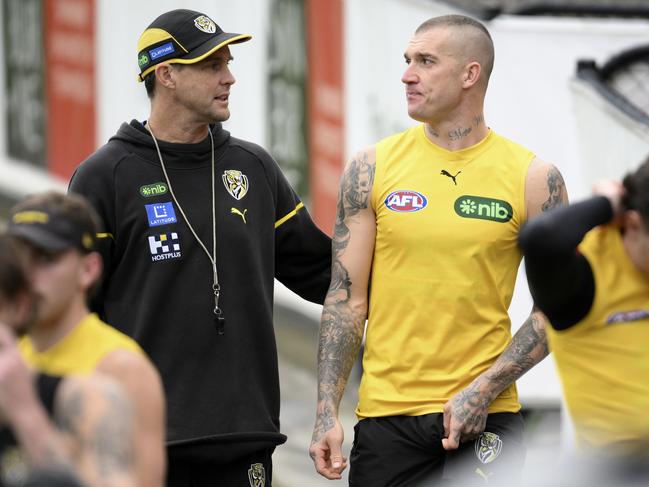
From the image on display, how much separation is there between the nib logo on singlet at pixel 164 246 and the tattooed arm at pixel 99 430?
1.88 metres

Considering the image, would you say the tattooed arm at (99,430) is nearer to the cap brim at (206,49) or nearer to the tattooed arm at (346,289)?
the tattooed arm at (346,289)

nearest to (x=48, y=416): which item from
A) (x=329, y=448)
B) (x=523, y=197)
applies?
(x=329, y=448)

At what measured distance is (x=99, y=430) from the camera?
4.08 meters

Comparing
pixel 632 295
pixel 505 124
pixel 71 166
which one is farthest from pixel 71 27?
pixel 632 295

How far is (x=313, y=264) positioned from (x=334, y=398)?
0.69 m

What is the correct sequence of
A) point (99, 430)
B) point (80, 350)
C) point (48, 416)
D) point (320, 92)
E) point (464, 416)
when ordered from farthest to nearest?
1. point (320, 92)
2. point (464, 416)
3. point (80, 350)
4. point (48, 416)
5. point (99, 430)

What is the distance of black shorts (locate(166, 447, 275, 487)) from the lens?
6051 mm

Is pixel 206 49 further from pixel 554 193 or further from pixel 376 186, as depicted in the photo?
pixel 554 193

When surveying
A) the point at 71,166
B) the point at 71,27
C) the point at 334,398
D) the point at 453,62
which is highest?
the point at 453,62

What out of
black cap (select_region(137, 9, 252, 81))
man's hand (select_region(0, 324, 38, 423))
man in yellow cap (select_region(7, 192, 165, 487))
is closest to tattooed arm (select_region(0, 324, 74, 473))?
man's hand (select_region(0, 324, 38, 423))

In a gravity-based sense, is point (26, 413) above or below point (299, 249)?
above

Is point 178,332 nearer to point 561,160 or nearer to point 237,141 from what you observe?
point 237,141

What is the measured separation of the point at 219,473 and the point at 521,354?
1.20 meters

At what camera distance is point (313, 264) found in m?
6.63
